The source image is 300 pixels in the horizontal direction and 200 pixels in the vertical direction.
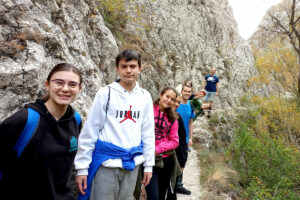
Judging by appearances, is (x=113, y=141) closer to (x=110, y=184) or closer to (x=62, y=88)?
(x=110, y=184)

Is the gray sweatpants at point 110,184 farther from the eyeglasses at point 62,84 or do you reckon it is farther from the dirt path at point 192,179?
the dirt path at point 192,179

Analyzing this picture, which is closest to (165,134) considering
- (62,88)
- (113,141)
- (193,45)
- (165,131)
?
(165,131)

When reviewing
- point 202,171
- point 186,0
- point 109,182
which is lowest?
point 202,171

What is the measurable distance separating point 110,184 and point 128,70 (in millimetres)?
1103

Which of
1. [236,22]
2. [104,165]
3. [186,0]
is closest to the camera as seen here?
[104,165]

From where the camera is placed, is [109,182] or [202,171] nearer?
[109,182]

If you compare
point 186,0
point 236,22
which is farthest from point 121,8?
point 236,22

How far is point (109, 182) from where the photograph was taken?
173cm

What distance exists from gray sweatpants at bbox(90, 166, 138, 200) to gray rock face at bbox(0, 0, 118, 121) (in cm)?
135

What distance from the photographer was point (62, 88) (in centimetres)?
145

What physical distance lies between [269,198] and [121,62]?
4.34 m

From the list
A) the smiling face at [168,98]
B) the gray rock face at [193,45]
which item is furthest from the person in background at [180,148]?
the gray rock face at [193,45]

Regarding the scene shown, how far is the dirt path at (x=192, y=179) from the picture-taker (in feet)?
14.9

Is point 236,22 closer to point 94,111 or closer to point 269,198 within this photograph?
point 269,198
